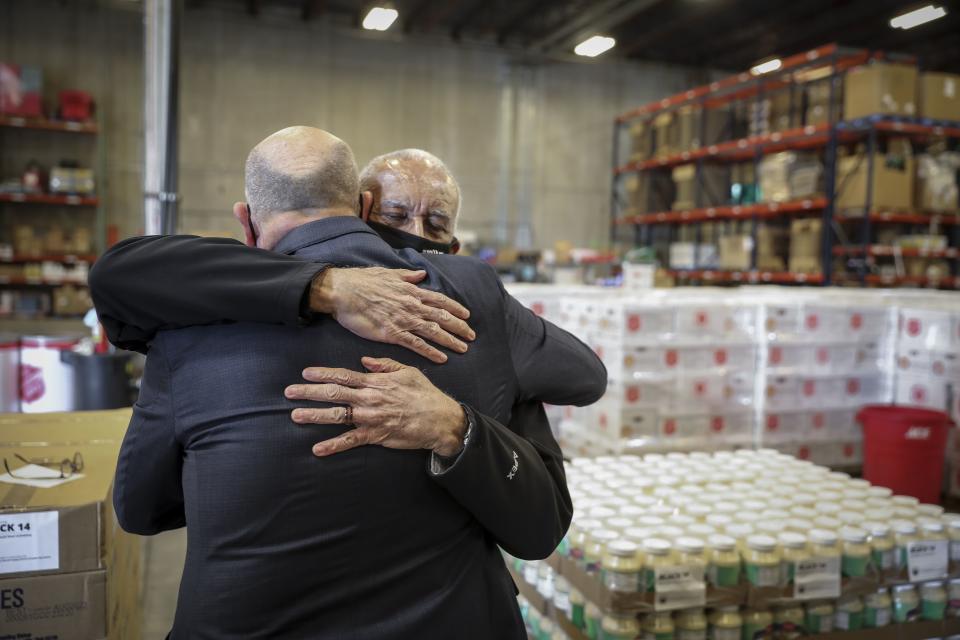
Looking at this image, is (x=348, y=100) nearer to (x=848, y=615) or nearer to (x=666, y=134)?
(x=666, y=134)

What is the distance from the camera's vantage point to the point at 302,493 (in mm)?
1159

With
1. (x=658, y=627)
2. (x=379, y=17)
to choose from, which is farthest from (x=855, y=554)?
(x=379, y=17)

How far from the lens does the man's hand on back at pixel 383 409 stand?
3.81 ft

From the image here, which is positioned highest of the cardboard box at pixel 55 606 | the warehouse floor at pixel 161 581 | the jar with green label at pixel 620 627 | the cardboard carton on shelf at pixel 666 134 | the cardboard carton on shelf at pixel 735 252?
the cardboard carton on shelf at pixel 666 134

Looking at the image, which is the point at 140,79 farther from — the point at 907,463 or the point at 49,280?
the point at 907,463

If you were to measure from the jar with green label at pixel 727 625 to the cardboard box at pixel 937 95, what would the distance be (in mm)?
8490

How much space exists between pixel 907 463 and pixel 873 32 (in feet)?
37.8

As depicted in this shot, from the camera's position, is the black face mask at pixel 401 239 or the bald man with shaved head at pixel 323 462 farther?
the black face mask at pixel 401 239

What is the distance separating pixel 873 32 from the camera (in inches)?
539

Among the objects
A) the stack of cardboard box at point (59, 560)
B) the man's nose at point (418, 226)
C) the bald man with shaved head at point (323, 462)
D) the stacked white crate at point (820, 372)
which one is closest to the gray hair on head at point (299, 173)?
the bald man with shaved head at point (323, 462)

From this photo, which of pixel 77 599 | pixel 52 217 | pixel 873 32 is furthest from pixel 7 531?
pixel 873 32

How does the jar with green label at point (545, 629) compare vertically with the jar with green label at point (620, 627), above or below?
below

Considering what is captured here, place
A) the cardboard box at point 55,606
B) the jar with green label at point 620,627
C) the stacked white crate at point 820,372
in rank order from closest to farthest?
the cardboard box at point 55,606, the jar with green label at point 620,627, the stacked white crate at point 820,372

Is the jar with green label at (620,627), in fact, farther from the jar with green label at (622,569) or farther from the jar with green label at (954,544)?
the jar with green label at (954,544)
